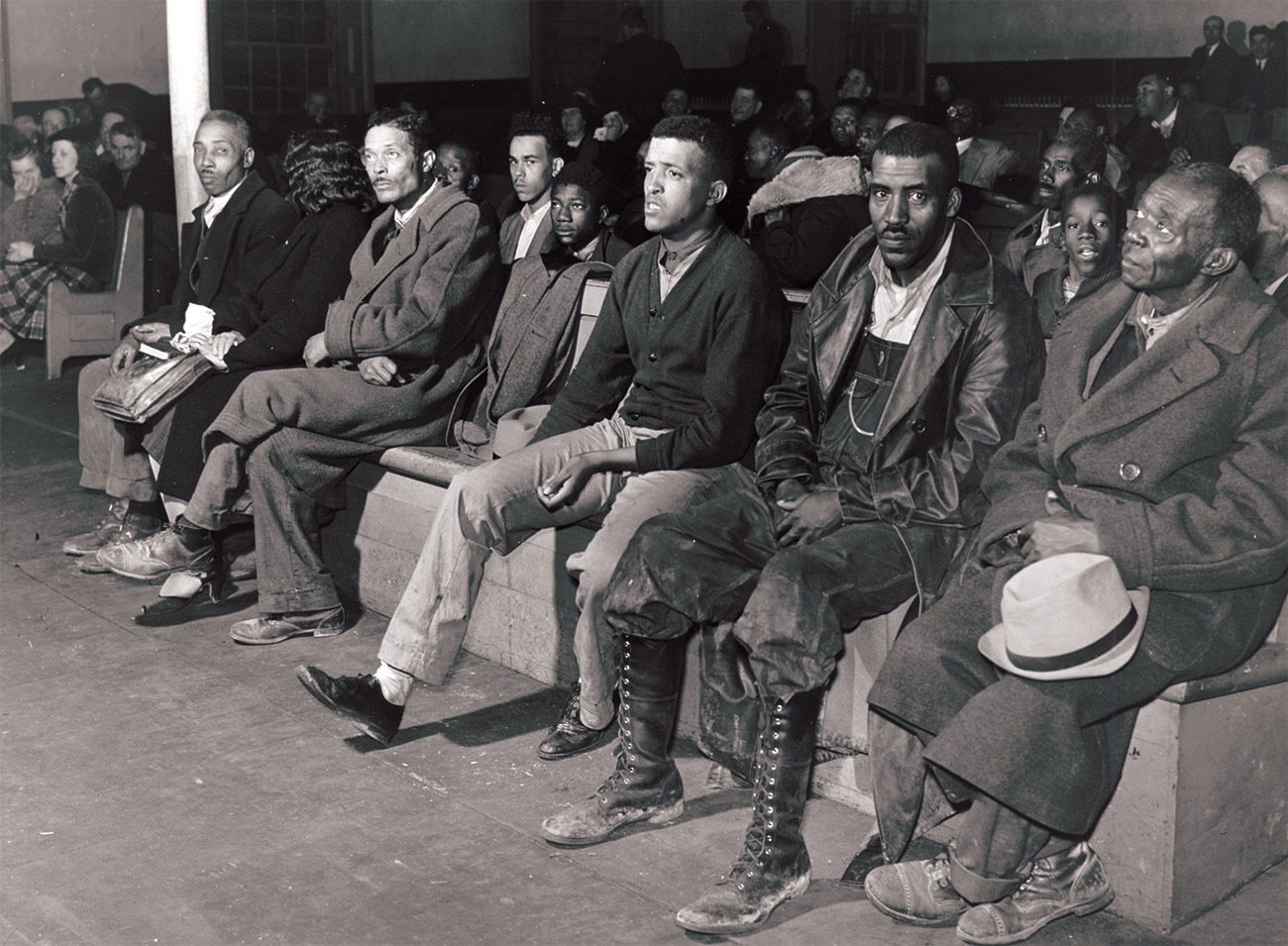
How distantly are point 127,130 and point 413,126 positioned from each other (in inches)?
257

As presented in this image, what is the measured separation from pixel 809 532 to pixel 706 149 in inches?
44.1

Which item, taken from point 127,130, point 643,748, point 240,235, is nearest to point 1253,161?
point 643,748

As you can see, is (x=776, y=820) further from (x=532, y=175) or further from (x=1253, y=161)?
(x=532, y=175)

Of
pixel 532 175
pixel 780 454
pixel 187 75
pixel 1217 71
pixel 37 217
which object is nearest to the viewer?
pixel 780 454

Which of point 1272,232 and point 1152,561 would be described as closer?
point 1152,561

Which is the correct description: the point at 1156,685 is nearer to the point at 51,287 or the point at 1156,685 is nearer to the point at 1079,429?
the point at 1079,429

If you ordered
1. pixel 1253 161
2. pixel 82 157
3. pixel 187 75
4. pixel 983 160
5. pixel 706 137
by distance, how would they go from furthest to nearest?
pixel 983 160 < pixel 82 157 < pixel 187 75 < pixel 1253 161 < pixel 706 137

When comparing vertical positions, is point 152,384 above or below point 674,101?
below

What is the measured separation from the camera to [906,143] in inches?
148

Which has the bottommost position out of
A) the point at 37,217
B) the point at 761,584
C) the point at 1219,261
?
the point at 761,584

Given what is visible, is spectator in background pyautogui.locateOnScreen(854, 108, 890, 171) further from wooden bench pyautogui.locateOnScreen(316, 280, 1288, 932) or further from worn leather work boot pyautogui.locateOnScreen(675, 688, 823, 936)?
worn leather work boot pyautogui.locateOnScreen(675, 688, 823, 936)

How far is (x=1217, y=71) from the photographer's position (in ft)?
38.0

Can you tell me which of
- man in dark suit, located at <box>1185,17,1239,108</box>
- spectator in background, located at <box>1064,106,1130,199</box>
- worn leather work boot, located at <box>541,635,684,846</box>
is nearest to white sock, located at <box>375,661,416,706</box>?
worn leather work boot, located at <box>541,635,684,846</box>

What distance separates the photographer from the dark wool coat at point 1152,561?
10.1 ft
